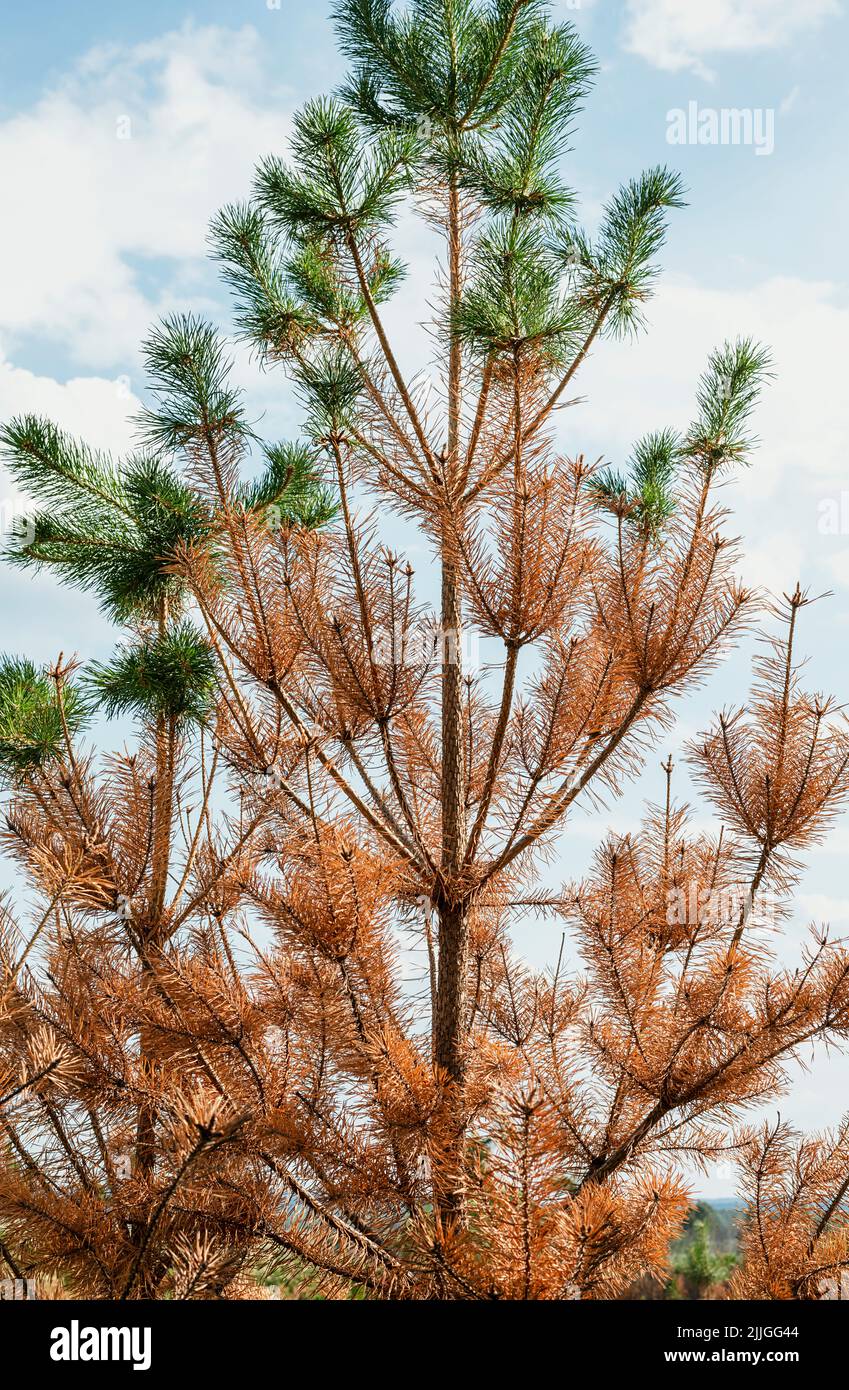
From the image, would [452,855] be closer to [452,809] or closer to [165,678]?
[452,809]

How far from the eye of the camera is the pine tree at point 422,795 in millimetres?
2760

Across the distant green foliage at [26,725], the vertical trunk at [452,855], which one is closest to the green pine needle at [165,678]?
the distant green foliage at [26,725]

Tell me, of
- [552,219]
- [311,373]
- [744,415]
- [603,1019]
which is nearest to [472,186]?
[552,219]

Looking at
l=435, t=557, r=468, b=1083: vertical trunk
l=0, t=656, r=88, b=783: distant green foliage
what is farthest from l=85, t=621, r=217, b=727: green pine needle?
l=435, t=557, r=468, b=1083: vertical trunk

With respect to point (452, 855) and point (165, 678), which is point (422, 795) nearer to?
point (452, 855)

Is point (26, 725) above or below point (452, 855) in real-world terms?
above

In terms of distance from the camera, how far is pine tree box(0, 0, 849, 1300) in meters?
2.76

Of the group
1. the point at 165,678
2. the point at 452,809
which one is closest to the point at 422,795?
the point at 452,809

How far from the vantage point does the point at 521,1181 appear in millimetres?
1983

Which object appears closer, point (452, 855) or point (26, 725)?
point (452, 855)

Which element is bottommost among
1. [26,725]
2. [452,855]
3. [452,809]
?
[452,855]

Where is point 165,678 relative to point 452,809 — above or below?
above

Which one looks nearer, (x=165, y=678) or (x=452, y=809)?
(x=452, y=809)

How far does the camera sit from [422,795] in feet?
11.4
